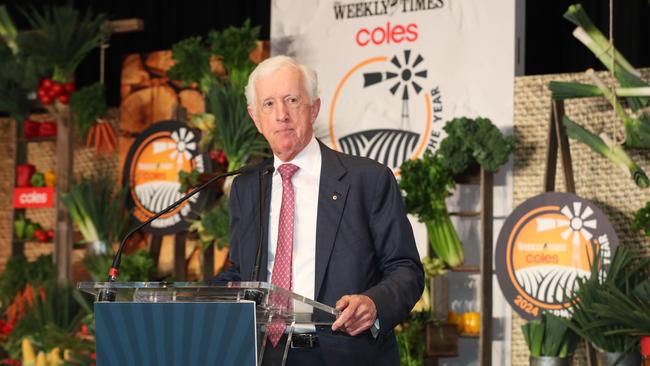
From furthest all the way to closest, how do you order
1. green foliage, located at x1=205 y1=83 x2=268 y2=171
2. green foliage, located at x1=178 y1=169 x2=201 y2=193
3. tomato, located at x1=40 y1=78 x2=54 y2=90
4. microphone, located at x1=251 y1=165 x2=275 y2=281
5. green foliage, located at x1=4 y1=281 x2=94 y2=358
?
1. tomato, located at x1=40 y1=78 x2=54 y2=90
2. green foliage, located at x1=4 y1=281 x2=94 y2=358
3. green foliage, located at x1=178 y1=169 x2=201 y2=193
4. green foliage, located at x1=205 y1=83 x2=268 y2=171
5. microphone, located at x1=251 y1=165 x2=275 y2=281

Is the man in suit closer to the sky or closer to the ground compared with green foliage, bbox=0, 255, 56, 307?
closer to the sky

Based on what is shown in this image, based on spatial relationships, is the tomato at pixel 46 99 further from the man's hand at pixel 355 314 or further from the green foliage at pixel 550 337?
the man's hand at pixel 355 314

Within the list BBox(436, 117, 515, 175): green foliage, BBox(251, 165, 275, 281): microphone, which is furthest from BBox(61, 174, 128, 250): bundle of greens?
BBox(251, 165, 275, 281): microphone

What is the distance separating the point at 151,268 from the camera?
20.8ft

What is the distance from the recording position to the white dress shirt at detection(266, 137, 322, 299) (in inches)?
95.4

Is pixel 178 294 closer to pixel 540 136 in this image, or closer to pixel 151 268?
pixel 540 136

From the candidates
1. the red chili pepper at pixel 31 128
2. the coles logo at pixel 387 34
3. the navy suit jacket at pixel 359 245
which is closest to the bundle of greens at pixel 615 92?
the coles logo at pixel 387 34

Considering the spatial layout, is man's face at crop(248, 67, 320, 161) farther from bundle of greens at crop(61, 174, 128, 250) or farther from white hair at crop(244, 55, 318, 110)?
bundle of greens at crop(61, 174, 128, 250)

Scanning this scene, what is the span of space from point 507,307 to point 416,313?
22.1 inches

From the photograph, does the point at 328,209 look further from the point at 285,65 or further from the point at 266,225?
the point at 285,65

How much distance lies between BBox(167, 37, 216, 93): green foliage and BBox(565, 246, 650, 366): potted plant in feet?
8.17

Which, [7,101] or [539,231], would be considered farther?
[7,101]

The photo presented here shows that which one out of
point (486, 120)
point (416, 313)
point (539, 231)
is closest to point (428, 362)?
point (416, 313)

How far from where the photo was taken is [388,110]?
5.89 m
